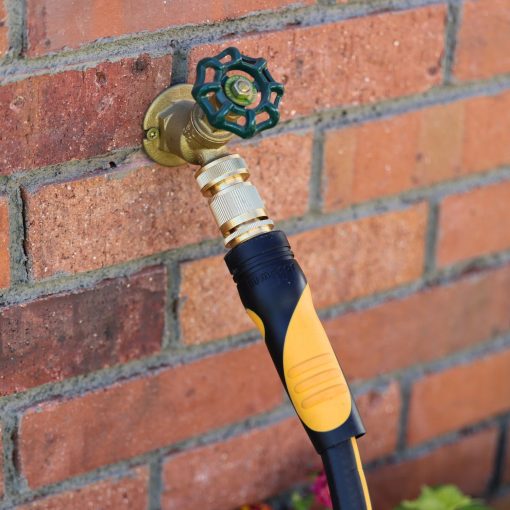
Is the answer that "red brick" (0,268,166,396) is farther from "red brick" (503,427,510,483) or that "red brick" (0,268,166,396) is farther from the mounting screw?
"red brick" (503,427,510,483)

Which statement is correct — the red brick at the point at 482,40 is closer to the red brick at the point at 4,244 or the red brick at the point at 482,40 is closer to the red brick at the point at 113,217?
the red brick at the point at 113,217

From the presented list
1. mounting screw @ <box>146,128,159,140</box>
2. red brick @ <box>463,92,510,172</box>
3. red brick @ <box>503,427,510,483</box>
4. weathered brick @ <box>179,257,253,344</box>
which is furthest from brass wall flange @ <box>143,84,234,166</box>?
red brick @ <box>503,427,510,483</box>

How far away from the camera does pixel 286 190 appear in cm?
87

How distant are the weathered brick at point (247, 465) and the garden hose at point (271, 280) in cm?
22

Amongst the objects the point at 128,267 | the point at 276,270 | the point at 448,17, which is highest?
the point at 448,17

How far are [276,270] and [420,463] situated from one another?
489mm

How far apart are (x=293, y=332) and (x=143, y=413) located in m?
0.23

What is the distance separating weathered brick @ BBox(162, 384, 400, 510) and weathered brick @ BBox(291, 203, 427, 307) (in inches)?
4.9

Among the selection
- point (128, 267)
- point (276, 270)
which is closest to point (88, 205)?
point (128, 267)

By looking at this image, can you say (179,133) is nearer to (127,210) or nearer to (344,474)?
(127,210)

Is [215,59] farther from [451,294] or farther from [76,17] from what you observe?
[451,294]

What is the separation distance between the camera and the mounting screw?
0.77 metres

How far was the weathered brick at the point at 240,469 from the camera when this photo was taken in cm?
89

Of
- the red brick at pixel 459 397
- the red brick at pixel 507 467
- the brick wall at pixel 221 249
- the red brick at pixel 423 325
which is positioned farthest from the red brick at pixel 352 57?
the red brick at pixel 507 467
